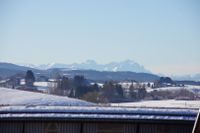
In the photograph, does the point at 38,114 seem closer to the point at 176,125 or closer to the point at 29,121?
the point at 29,121

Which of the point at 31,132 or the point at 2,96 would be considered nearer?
the point at 31,132

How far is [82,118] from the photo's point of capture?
2512 cm

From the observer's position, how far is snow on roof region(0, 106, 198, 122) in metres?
24.9

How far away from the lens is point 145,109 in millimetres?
25703

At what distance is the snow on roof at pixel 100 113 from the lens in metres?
24.9

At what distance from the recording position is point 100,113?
1003 inches

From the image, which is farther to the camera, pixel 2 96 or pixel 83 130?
pixel 2 96

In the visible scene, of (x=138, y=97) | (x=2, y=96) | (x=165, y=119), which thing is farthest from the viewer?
(x=138, y=97)

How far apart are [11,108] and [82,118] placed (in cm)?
425

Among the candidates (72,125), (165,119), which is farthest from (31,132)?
(165,119)

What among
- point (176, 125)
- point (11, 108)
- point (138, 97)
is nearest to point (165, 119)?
point (176, 125)

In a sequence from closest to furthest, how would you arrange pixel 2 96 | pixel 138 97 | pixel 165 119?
pixel 165 119, pixel 2 96, pixel 138 97

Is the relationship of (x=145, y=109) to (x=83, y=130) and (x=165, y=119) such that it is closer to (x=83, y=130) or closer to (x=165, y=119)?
(x=165, y=119)

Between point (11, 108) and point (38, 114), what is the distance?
6.11 feet
